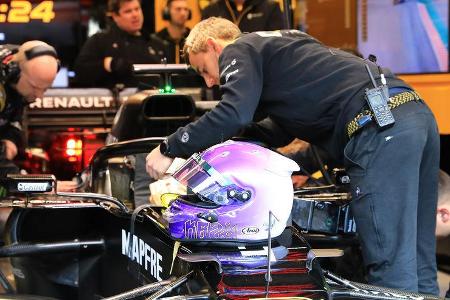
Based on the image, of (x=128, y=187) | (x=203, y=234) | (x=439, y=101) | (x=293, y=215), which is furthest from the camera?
(x=439, y=101)

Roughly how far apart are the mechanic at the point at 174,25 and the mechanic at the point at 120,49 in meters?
0.08

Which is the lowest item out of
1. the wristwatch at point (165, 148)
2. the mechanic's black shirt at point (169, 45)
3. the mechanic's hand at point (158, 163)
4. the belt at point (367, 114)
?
the mechanic's black shirt at point (169, 45)

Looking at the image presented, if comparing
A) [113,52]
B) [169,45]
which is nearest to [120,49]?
[113,52]

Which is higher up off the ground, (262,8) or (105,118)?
(262,8)

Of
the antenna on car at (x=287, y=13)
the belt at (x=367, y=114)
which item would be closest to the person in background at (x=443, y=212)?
the belt at (x=367, y=114)

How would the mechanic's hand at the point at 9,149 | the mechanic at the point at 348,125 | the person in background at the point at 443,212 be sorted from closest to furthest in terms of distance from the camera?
1. the mechanic at the point at 348,125
2. the person in background at the point at 443,212
3. the mechanic's hand at the point at 9,149

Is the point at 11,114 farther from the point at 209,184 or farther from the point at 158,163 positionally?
the point at 209,184

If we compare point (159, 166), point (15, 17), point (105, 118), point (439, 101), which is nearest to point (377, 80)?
point (159, 166)

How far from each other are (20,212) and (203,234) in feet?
4.46

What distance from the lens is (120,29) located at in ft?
21.8

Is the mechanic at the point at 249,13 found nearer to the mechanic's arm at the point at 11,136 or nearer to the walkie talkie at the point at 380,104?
the mechanic's arm at the point at 11,136

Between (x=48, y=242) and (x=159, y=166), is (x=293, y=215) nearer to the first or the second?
(x=159, y=166)

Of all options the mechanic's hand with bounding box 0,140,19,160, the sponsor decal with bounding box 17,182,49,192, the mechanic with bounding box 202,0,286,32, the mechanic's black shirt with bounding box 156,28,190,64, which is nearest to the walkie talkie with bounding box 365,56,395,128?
the sponsor decal with bounding box 17,182,49,192

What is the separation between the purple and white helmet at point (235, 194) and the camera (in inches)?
98.6
